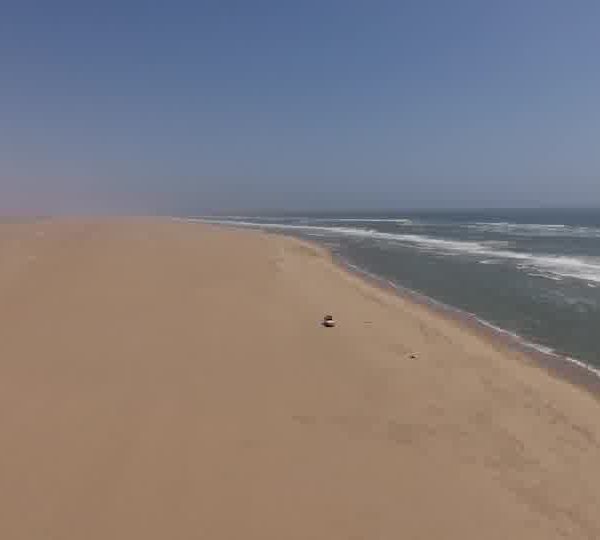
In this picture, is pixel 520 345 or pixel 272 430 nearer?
pixel 272 430

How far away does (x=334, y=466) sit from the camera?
690 centimetres

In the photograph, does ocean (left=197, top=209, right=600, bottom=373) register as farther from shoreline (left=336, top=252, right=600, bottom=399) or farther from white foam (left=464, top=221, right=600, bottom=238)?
white foam (left=464, top=221, right=600, bottom=238)

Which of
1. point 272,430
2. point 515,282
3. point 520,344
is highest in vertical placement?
point 272,430

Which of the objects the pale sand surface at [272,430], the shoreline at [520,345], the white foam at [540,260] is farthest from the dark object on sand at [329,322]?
the white foam at [540,260]

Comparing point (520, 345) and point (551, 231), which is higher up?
point (551, 231)

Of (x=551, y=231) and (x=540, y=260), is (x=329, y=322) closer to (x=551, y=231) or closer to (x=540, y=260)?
(x=540, y=260)

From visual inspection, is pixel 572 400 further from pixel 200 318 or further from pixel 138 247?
pixel 138 247

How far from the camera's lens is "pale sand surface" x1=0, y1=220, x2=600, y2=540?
5.79 m

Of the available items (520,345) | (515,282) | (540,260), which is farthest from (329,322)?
(540,260)

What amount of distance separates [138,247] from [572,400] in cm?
2670

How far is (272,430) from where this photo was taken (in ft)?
25.5

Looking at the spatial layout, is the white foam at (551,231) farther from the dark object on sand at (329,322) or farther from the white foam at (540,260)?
the dark object on sand at (329,322)

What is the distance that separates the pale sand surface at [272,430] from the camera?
5.79 meters

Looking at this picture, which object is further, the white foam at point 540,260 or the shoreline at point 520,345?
the white foam at point 540,260
